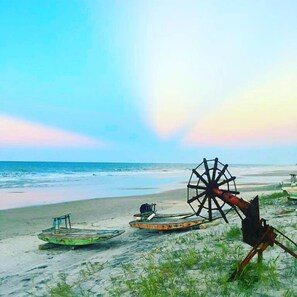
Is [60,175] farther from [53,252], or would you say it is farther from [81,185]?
[53,252]

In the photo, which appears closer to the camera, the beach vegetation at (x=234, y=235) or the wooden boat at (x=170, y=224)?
the beach vegetation at (x=234, y=235)

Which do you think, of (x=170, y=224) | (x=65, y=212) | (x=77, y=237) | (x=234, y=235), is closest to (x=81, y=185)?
(x=65, y=212)

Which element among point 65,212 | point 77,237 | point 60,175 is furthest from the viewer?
point 60,175

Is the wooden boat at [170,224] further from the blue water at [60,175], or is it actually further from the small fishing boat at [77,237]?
the blue water at [60,175]

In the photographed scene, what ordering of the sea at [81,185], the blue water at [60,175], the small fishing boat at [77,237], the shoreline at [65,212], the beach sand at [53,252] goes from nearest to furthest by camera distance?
1. the beach sand at [53,252]
2. the small fishing boat at [77,237]
3. the shoreline at [65,212]
4. the sea at [81,185]
5. the blue water at [60,175]

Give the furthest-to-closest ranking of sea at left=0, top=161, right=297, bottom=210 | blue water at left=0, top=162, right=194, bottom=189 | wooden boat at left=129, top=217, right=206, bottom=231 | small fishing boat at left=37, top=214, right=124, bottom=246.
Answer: blue water at left=0, top=162, right=194, bottom=189 → sea at left=0, top=161, right=297, bottom=210 → wooden boat at left=129, top=217, right=206, bottom=231 → small fishing boat at left=37, top=214, right=124, bottom=246

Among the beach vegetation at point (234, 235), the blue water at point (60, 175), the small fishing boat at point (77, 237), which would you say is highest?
the blue water at point (60, 175)

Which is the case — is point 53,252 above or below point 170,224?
below

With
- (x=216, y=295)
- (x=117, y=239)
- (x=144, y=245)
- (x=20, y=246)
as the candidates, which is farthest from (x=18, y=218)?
(x=216, y=295)

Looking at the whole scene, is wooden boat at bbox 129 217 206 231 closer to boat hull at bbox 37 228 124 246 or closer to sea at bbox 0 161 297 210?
boat hull at bbox 37 228 124 246

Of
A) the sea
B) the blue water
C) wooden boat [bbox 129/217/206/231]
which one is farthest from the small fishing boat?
the blue water

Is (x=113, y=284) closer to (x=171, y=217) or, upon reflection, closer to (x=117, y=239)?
(x=117, y=239)

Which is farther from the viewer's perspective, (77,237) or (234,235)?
A: (77,237)

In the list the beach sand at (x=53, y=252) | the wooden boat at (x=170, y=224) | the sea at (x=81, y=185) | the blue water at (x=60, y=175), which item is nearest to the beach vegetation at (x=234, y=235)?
the beach sand at (x=53, y=252)
